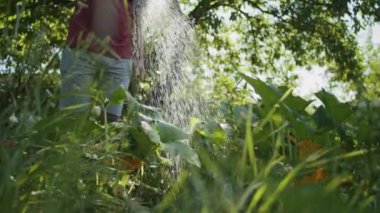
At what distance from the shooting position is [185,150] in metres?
1.57

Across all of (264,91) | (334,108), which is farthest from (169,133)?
(334,108)

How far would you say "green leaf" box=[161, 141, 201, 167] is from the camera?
59.8 inches

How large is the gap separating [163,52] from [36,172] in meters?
2.29

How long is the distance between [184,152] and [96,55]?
374mm

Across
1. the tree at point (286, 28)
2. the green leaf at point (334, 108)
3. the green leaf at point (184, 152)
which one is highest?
the tree at point (286, 28)

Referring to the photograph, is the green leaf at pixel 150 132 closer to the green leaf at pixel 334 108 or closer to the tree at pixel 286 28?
the green leaf at pixel 334 108

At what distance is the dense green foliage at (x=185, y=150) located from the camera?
95cm

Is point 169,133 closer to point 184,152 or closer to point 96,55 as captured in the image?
point 184,152

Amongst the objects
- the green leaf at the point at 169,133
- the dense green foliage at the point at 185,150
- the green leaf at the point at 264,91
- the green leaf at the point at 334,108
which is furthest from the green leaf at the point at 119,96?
the green leaf at the point at 334,108

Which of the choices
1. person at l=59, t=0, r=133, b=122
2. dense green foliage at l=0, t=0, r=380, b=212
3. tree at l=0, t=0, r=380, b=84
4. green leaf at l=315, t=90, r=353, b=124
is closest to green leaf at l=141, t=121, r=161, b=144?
dense green foliage at l=0, t=0, r=380, b=212

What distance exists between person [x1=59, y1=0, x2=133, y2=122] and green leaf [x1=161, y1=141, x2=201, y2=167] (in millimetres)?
186

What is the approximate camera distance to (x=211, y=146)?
5.25 feet

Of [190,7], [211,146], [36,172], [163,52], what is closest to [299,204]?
[36,172]

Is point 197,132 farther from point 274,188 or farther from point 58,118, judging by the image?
point 274,188
